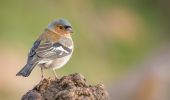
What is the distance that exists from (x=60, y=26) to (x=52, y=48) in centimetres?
51

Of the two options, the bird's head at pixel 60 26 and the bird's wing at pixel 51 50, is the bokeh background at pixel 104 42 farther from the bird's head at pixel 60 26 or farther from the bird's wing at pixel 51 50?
the bird's wing at pixel 51 50

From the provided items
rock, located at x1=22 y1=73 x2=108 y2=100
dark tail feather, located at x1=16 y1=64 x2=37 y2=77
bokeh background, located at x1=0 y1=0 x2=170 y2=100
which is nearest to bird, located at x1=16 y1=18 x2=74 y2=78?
dark tail feather, located at x1=16 y1=64 x2=37 y2=77

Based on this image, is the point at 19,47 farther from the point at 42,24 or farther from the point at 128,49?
the point at 128,49

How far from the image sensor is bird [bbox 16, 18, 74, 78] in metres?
14.9

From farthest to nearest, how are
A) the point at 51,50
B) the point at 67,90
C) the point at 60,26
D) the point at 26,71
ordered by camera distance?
the point at 60,26 < the point at 51,50 < the point at 26,71 < the point at 67,90

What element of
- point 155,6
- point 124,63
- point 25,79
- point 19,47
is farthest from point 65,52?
point 155,6

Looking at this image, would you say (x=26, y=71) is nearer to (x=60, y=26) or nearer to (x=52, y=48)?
(x=52, y=48)

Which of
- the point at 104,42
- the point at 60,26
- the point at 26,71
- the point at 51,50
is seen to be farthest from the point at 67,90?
the point at 104,42

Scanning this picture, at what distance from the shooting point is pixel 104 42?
3931 centimetres

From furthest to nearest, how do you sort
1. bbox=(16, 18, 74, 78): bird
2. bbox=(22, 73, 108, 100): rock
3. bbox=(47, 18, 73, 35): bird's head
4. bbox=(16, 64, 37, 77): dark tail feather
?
bbox=(47, 18, 73, 35): bird's head → bbox=(16, 18, 74, 78): bird → bbox=(16, 64, 37, 77): dark tail feather → bbox=(22, 73, 108, 100): rock

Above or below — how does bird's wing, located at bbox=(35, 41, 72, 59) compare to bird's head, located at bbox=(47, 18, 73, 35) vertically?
below

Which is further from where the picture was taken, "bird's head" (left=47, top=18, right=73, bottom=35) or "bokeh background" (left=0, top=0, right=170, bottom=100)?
"bokeh background" (left=0, top=0, right=170, bottom=100)

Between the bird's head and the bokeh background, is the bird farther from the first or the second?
the bokeh background

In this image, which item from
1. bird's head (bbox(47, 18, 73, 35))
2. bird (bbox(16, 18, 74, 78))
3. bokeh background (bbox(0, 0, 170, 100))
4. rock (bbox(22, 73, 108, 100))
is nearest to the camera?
rock (bbox(22, 73, 108, 100))
